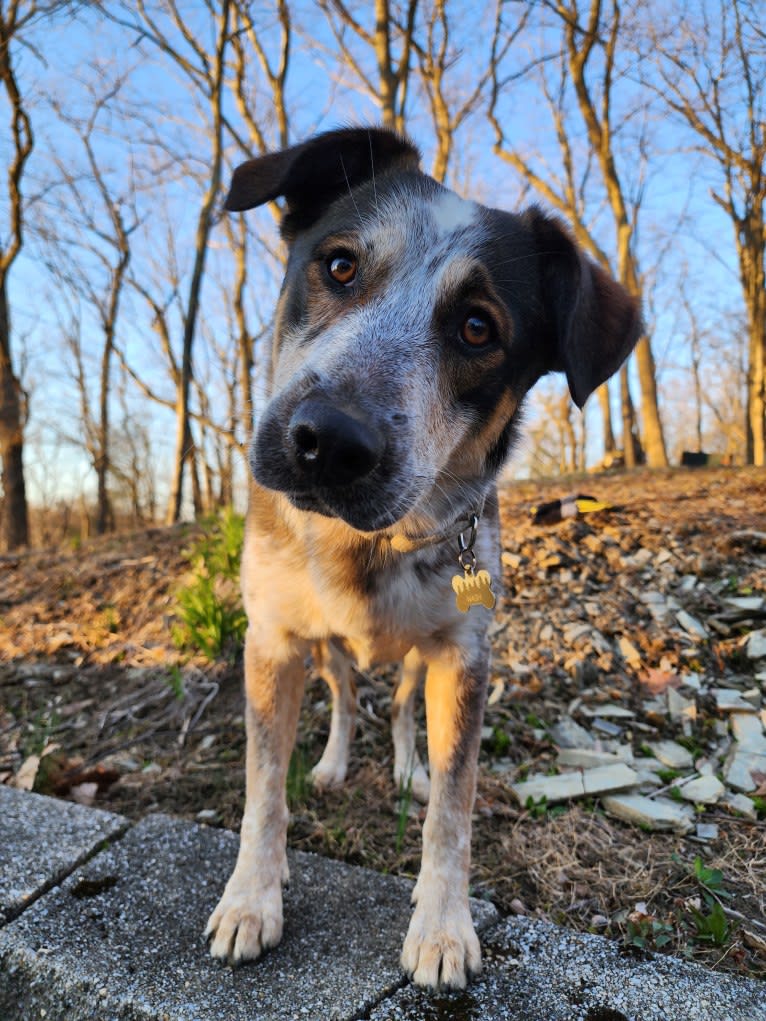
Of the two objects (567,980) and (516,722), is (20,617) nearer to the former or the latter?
(516,722)

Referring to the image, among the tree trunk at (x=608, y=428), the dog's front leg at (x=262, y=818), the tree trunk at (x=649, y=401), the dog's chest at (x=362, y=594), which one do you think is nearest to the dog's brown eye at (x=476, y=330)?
the dog's chest at (x=362, y=594)

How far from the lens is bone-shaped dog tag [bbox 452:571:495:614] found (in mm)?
2039

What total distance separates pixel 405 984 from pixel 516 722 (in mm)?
1812

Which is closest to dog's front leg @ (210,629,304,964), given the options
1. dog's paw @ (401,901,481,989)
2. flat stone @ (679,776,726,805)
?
dog's paw @ (401,901,481,989)

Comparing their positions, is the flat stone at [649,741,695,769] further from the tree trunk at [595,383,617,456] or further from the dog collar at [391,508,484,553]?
the tree trunk at [595,383,617,456]

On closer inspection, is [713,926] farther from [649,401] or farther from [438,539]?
[649,401]

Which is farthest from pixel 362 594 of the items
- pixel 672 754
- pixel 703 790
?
pixel 672 754

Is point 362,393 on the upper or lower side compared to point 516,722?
upper

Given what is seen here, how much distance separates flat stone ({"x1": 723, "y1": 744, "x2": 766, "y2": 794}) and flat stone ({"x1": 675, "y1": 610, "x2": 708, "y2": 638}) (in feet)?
3.27

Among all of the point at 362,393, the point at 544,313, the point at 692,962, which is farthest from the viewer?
the point at 544,313

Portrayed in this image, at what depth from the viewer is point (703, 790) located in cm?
290

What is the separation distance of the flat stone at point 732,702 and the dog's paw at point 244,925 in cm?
248

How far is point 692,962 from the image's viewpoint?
1.92 m

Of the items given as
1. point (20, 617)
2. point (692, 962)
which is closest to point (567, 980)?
point (692, 962)
